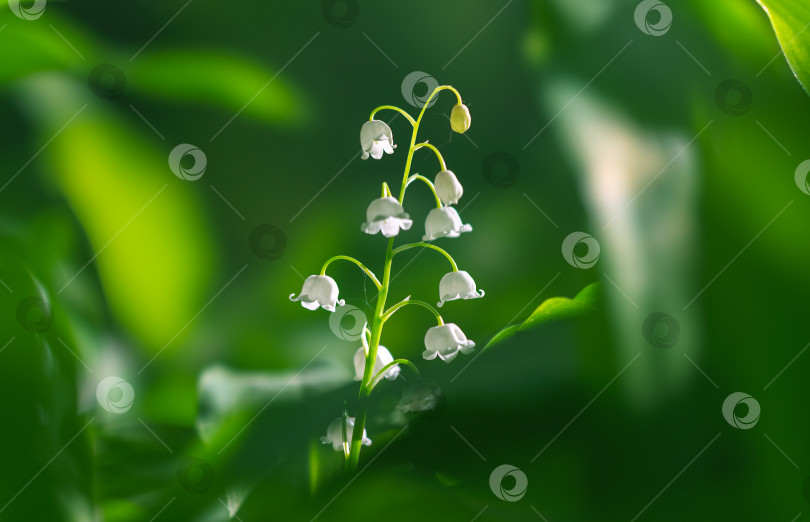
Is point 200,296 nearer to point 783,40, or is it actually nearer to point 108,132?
point 108,132

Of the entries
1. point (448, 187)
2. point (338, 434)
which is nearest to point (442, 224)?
point (448, 187)

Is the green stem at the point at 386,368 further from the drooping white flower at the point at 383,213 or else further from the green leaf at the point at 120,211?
the green leaf at the point at 120,211
